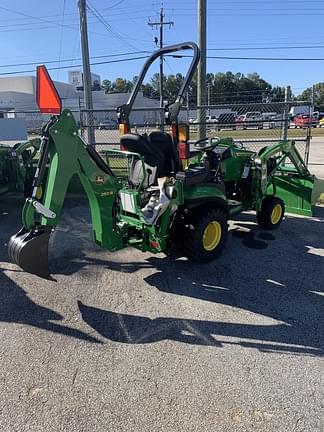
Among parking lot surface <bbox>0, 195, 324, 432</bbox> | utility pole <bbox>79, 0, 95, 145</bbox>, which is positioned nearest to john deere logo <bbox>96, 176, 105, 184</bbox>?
parking lot surface <bbox>0, 195, 324, 432</bbox>

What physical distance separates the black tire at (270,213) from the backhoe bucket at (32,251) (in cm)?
365

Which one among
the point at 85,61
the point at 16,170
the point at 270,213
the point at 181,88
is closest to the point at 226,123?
the point at 270,213

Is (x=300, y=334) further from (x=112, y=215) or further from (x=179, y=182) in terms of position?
(x=112, y=215)

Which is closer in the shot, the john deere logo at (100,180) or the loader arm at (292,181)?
the john deere logo at (100,180)

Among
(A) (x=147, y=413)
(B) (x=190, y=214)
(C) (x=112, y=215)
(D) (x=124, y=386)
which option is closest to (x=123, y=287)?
(C) (x=112, y=215)

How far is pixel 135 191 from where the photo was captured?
437 centimetres

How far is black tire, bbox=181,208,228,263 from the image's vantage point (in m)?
4.57

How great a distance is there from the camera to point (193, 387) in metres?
2.68

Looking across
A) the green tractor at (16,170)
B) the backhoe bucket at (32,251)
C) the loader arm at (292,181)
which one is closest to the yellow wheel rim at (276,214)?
the loader arm at (292,181)

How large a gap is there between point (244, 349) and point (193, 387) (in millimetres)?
637

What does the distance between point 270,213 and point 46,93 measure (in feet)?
12.9

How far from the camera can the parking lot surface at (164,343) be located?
2.46m

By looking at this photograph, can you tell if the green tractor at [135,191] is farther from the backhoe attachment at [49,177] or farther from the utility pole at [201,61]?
the utility pole at [201,61]

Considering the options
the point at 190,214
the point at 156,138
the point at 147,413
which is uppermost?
the point at 156,138
